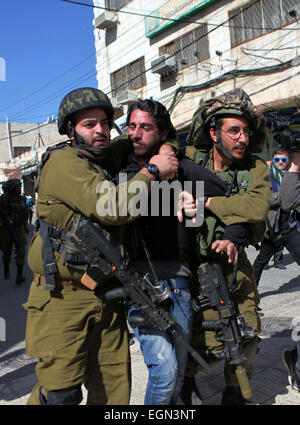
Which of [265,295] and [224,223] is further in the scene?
[265,295]

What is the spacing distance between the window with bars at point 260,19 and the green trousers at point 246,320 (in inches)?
454

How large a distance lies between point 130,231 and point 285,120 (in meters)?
1.93

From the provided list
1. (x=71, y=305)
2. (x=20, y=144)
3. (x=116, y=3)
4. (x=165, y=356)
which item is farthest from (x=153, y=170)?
(x=20, y=144)

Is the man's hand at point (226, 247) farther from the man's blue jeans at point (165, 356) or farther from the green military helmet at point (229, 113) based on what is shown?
the green military helmet at point (229, 113)

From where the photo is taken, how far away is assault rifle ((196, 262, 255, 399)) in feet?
7.96

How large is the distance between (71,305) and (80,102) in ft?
3.44

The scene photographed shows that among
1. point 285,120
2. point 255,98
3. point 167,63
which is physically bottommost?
point 285,120

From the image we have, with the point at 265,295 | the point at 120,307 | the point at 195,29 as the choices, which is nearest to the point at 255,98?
the point at 195,29

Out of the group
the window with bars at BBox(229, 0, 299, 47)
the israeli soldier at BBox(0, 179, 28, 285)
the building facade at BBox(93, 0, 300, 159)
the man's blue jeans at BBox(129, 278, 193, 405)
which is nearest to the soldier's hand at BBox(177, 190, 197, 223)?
the man's blue jeans at BBox(129, 278, 193, 405)

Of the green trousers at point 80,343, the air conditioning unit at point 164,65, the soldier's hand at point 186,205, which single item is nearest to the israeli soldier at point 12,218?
the green trousers at point 80,343

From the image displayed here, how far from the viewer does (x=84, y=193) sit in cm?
183

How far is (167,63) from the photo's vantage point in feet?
53.0

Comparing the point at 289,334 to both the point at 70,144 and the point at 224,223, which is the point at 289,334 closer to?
the point at 224,223

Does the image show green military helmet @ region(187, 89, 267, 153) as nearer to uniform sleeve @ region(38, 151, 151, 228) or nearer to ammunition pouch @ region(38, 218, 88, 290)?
uniform sleeve @ region(38, 151, 151, 228)
